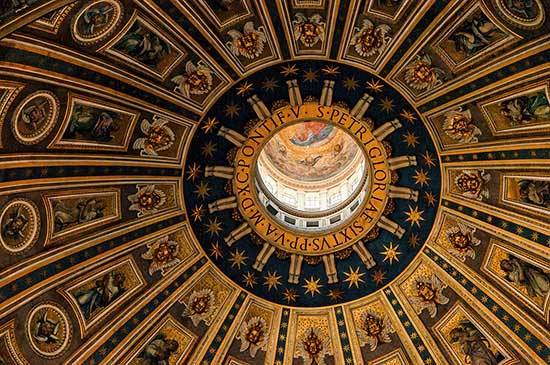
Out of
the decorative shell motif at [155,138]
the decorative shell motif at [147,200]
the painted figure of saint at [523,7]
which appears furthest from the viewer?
the decorative shell motif at [147,200]

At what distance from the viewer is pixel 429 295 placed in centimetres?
2170

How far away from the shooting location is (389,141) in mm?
21297

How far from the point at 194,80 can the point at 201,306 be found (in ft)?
24.3

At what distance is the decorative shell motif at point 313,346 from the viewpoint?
2219 cm

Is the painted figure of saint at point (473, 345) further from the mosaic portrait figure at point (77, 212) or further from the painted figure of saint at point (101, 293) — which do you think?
the mosaic portrait figure at point (77, 212)

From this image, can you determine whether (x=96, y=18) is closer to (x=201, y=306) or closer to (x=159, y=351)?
(x=201, y=306)

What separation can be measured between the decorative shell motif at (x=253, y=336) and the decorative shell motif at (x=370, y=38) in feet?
31.1

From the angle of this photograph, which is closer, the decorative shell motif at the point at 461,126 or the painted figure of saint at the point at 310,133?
the decorative shell motif at the point at 461,126

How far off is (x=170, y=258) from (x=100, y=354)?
3646mm

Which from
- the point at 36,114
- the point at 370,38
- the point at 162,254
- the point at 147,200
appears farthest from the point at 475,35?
the point at 36,114

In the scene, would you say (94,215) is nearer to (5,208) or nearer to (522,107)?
(5,208)

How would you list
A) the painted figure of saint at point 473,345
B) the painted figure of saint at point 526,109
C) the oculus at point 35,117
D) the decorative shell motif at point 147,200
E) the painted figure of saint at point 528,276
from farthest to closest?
the decorative shell motif at point 147,200 → the painted figure of saint at point 473,345 → the painted figure of saint at point 528,276 → the painted figure of saint at point 526,109 → the oculus at point 35,117

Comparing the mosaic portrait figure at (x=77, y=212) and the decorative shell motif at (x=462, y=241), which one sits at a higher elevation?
the mosaic portrait figure at (x=77, y=212)

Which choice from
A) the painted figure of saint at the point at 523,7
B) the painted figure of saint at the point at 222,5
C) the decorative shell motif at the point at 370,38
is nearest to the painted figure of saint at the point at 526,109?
the painted figure of saint at the point at 523,7
